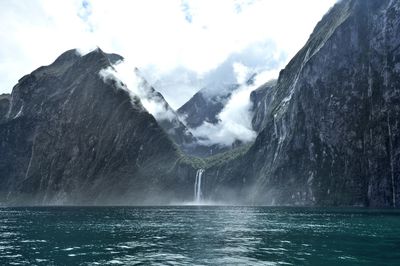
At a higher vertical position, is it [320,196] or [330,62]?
[330,62]

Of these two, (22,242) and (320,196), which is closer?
(22,242)

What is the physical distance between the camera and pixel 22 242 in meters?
56.5

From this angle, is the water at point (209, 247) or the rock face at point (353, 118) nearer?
the water at point (209, 247)

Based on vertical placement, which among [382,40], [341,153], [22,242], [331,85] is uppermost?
[382,40]

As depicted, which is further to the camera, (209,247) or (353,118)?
(353,118)

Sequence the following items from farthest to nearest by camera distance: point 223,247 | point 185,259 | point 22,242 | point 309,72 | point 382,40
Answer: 1. point 309,72
2. point 382,40
3. point 22,242
4. point 223,247
5. point 185,259

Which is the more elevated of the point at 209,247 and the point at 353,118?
the point at 353,118

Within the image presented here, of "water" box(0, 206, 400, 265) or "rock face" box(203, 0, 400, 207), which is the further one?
"rock face" box(203, 0, 400, 207)

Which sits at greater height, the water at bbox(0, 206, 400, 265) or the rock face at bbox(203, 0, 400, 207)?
the rock face at bbox(203, 0, 400, 207)

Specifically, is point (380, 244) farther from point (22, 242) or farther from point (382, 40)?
point (382, 40)

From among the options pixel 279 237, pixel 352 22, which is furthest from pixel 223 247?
pixel 352 22

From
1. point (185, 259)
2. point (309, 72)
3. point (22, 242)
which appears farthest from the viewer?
point (309, 72)

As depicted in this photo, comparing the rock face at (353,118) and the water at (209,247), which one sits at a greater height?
the rock face at (353,118)

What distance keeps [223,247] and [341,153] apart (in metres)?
135
